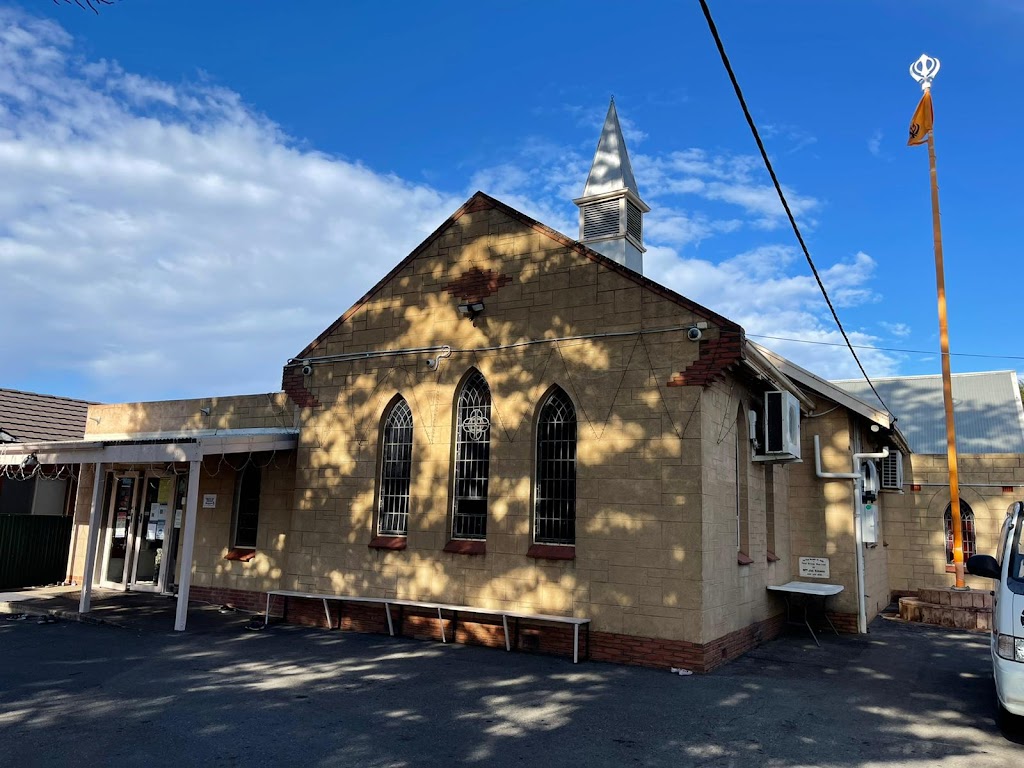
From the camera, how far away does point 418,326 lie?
12906 millimetres

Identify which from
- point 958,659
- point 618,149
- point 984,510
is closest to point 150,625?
point 958,659

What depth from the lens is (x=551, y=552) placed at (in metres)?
10.8

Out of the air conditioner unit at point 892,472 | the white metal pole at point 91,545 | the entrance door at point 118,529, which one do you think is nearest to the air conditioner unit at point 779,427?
the air conditioner unit at point 892,472

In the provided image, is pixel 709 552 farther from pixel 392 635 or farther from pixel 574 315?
pixel 392 635

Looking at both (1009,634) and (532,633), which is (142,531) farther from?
(1009,634)

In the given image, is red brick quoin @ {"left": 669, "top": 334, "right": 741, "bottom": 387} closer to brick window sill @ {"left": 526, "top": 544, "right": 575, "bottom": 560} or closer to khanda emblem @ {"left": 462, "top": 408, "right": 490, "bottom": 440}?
brick window sill @ {"left": 526, "top": 544, "right": 575, "bottom": 560}

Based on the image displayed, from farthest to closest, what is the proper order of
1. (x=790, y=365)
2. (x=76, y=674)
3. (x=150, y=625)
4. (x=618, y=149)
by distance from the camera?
1. (x=618, y=149)
2. (x=790, y=365)
3. (x=150, y=625)
4. (x=76, y=674)

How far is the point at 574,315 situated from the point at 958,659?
7.84m

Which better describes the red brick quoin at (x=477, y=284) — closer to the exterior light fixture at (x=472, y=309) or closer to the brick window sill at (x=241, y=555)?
the exterior light fixture at (x=472, y=309)

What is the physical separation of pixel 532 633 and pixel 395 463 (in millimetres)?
3799

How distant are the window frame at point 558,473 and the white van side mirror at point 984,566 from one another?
4.88m

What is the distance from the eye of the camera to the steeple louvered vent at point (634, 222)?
629 inches

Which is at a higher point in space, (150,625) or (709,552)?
(709,552)

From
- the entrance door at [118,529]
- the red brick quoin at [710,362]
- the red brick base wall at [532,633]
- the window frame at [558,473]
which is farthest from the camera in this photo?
the entrance door at [118,529]
